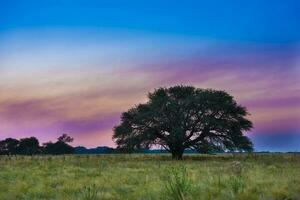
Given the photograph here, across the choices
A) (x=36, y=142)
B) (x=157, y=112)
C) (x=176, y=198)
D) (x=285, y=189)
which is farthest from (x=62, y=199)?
(x=36, y=142)

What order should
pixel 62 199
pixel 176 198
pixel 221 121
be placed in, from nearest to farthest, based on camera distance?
pixel 176 198
pixel 62 199
pixel 221 121

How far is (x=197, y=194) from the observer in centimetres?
1289

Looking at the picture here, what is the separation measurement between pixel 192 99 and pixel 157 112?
3540 mm

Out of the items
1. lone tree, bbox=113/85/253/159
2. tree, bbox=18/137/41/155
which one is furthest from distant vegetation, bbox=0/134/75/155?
lone tree, bbox=113/85/253/159

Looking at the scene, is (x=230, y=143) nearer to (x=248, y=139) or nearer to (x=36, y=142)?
(x=248, y=139)

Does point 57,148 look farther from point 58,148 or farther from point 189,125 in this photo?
point 189,125

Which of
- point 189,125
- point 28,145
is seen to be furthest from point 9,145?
point 189,125

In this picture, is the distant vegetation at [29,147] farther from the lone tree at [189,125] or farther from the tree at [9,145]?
the lone tree at [189,125]

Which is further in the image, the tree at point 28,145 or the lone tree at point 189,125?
the tree at point 28,145

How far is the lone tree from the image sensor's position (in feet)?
157

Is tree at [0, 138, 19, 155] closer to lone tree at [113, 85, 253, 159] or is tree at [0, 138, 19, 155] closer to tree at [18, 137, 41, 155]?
tree at [18, 137, 41, 155]

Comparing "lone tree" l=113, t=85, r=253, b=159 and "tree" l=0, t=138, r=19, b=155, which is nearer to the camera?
"lone tree" l=113, t=85, r=253, b=159

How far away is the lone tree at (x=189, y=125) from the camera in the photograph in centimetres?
4775

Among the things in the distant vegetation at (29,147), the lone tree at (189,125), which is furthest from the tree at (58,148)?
the lone tree at (189,125)
